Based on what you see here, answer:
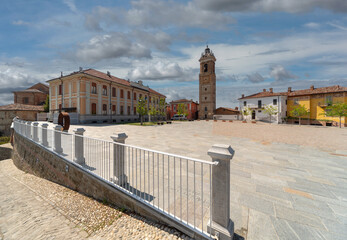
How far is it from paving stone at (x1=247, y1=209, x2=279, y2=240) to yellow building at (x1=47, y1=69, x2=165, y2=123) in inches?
1027

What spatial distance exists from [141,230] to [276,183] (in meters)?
3.40

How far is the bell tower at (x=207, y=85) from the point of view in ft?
159

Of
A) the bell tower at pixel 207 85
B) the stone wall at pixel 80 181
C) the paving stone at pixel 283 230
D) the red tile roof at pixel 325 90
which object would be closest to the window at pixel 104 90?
the stone wall at pixel 80 181

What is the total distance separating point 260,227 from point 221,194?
0.93 m

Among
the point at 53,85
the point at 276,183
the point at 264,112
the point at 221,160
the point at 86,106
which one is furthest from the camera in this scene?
the point at 264,112

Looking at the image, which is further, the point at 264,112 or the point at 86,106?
the point at 264,112

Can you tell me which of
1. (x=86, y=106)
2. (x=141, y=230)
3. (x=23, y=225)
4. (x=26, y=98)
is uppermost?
(x=26, y=98)

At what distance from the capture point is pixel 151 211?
290 centimetres

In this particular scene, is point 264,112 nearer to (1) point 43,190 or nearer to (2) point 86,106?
(2) point 86,106

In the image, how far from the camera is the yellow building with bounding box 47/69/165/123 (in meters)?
23.6

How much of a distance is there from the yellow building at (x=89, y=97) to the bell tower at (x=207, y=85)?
87.1 ft

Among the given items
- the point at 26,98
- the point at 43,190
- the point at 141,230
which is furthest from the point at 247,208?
the point at 26,98

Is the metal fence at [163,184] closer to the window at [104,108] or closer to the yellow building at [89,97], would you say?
the yellow building at [89,97]

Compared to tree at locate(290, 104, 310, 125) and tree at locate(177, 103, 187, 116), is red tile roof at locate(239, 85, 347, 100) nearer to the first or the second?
tree at locate(290, 104, 310, 125)
